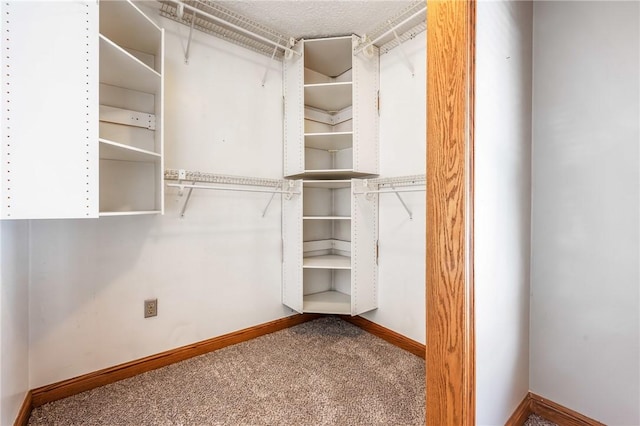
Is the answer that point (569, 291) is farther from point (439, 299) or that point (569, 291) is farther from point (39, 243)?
point (39, 243)

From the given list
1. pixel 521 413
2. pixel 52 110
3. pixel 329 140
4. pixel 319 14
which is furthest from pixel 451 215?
pixel 319 14

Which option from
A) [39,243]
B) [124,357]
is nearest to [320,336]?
[124,357]

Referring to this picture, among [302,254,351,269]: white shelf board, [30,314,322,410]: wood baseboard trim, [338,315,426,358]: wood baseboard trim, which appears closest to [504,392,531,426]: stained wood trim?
[338,315,426,358]: wood baseboard trim

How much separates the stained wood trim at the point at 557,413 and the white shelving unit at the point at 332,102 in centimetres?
162

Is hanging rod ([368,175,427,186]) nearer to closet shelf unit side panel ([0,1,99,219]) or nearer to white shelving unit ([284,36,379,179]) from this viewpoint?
white shelving unit ([284,36,379,179])

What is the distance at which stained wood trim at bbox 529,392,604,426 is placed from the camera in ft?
4.14

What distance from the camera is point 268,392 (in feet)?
5.09

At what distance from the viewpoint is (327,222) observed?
2723mm

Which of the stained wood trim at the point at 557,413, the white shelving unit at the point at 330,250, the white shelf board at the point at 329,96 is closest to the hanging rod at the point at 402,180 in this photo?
the white shelving unit at the point at 330,250

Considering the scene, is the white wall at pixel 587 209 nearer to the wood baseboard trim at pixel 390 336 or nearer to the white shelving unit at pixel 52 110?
the wood baseboard trim at pixel 390 336

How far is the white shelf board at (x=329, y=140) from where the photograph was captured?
2131mm

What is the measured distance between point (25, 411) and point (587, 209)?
8.89 ft

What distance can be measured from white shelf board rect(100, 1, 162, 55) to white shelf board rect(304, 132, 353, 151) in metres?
1.06

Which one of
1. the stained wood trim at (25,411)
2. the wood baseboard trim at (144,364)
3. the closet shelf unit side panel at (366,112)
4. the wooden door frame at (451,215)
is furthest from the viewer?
the closet shelf unit side panel at (366,112)
